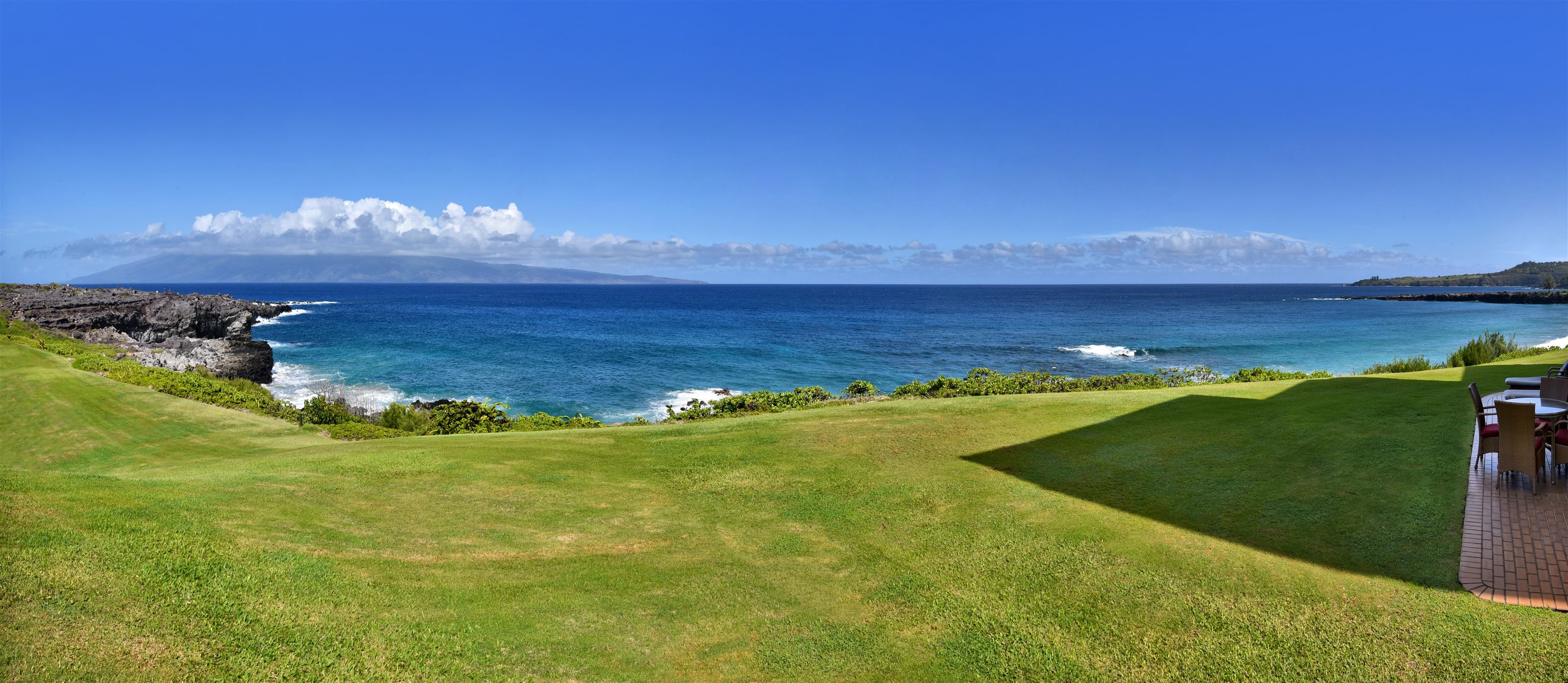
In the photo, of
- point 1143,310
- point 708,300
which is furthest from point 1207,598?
point 708,300

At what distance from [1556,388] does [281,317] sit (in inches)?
4159

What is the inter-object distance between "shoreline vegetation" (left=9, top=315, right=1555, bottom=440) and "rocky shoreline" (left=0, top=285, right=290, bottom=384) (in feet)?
22.3

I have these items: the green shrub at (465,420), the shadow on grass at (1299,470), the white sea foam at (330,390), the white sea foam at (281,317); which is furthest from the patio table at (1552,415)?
the white sea foam at (281,317)

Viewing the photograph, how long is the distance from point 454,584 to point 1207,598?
6.70 m

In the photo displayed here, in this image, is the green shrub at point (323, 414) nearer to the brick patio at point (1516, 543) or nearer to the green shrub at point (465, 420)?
the green shrub at point (465, 420)

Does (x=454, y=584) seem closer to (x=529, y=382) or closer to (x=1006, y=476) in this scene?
(x=1006, y=476)

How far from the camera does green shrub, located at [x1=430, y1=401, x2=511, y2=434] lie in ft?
56.3

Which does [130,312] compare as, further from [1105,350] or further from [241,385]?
[1105,350]

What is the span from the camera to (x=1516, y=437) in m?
8.42

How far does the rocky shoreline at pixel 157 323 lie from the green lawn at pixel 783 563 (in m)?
24.6

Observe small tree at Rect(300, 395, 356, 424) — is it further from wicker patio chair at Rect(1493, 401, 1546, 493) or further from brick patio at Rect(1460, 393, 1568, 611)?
wicker patio chair at Rect(1493, 401, 1546, 493)

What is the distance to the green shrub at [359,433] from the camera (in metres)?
14.5

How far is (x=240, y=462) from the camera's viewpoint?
1038 centimetres

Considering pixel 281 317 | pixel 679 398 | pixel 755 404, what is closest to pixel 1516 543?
pixel 755 404
